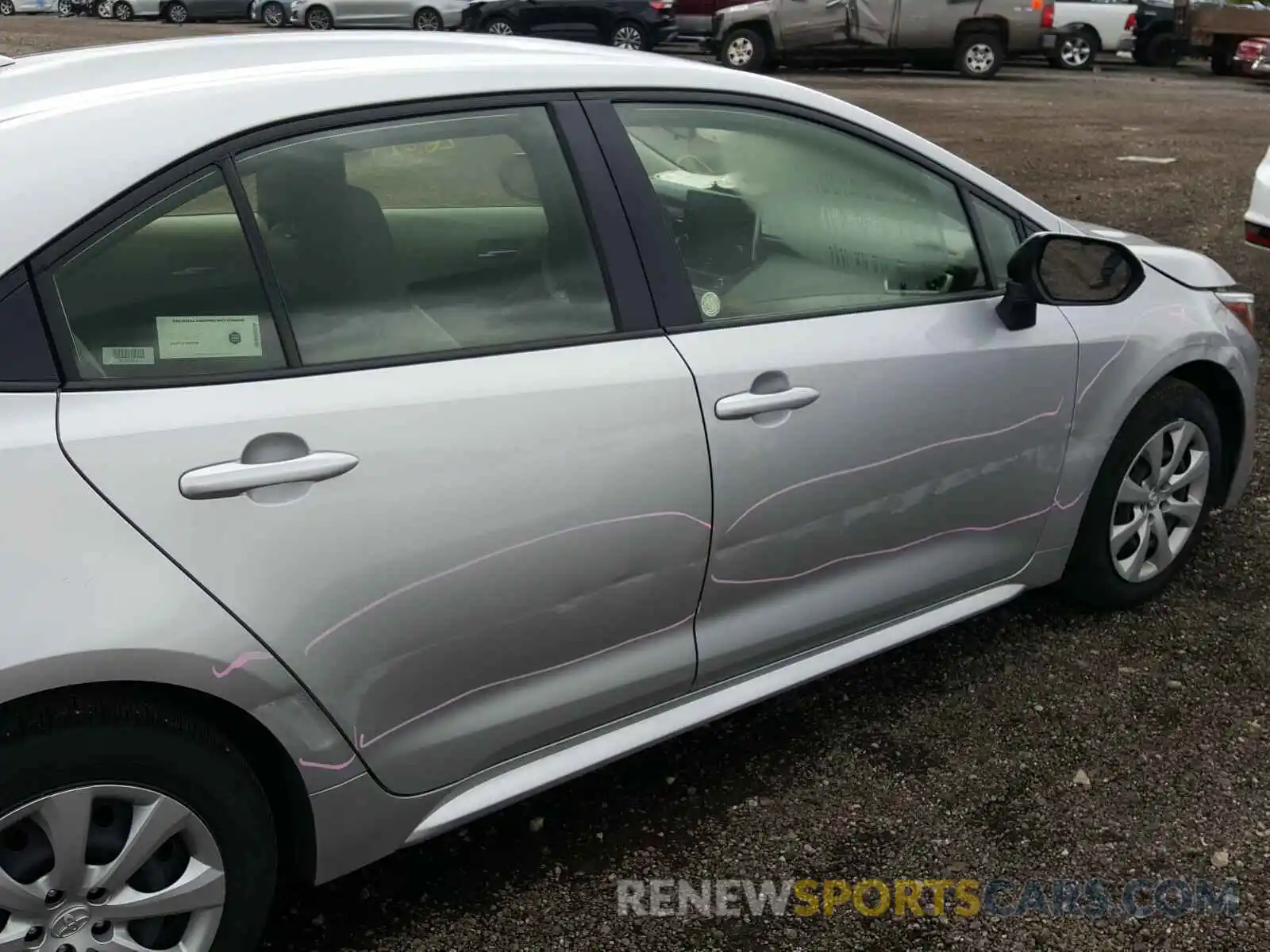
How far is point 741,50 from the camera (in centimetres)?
1778

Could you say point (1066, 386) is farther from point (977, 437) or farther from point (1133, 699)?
point (1133, 699)

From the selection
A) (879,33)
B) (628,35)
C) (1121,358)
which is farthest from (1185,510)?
(628,35)

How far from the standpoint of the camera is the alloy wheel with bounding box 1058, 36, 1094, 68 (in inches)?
806

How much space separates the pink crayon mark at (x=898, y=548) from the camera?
259 cm

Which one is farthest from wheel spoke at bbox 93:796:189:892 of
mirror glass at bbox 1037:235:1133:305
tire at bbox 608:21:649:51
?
tire at bbox 608:21:649:51

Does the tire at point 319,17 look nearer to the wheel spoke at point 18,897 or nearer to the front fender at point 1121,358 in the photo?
the front fender at point 1121,358

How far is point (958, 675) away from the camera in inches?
132

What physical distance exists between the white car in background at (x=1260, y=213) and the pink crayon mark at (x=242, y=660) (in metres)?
5.61

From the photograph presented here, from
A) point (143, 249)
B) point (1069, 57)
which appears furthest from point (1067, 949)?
point (1069, 57)

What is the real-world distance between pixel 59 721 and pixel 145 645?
155mm

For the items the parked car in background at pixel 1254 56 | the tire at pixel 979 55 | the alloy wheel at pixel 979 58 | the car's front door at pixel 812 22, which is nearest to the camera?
the car's front door at pixel 812 22

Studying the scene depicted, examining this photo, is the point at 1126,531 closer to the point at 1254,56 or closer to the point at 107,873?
the point at 107,873

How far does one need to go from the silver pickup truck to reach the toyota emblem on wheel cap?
656 inches

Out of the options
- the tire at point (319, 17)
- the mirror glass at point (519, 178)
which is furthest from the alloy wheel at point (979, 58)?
the mirror glass at point (519, 178)
